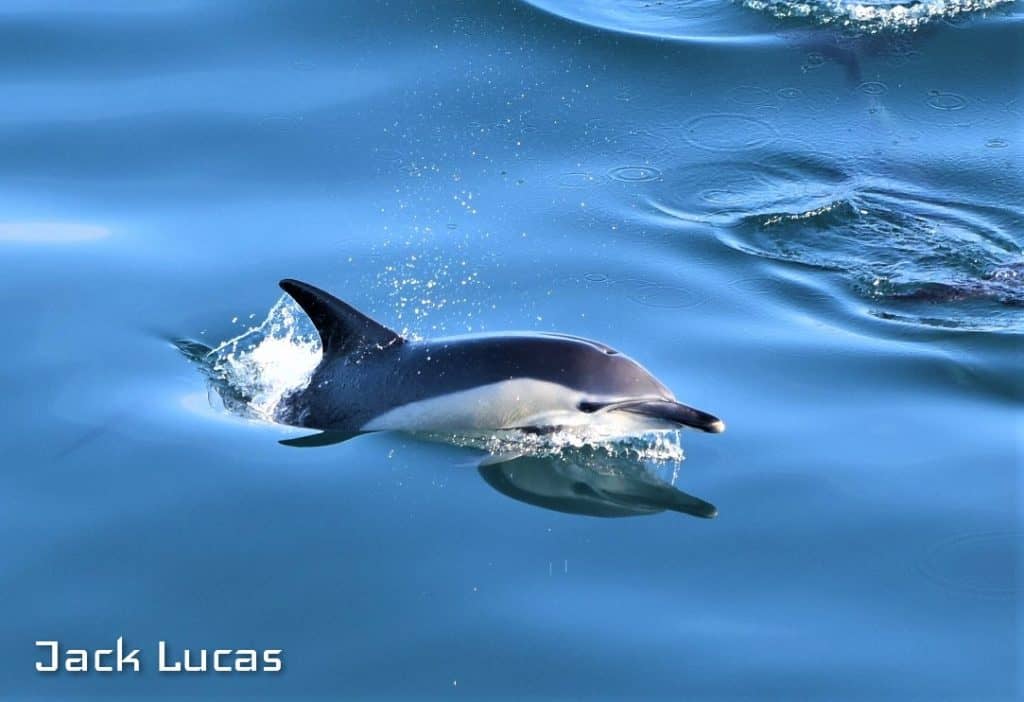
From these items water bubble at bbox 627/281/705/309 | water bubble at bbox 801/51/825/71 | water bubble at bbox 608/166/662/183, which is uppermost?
water bubble at bbox 801/51/825/71

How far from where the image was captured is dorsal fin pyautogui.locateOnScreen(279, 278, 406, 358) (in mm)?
9117

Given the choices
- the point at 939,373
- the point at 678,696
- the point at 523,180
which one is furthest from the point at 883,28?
the point at 678,696

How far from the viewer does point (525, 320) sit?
10.9m

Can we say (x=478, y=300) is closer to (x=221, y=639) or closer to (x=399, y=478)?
(x=399, y=478)

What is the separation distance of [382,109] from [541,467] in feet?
21.3

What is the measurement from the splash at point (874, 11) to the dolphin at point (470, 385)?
838cm

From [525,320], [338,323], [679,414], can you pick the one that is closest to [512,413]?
[679,414]

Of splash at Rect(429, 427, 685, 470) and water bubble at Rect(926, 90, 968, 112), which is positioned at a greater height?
water bubble at Rect(926, 90, 968, 112)

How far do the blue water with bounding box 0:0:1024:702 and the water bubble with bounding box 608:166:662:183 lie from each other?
1.4 inches

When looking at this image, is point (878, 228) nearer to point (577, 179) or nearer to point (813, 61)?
point (577, 179)

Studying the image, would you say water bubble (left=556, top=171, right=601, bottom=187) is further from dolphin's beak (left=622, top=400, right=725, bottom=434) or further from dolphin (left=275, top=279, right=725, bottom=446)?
dolphin's beak (left=622, top=400, right=725, bottom=434)

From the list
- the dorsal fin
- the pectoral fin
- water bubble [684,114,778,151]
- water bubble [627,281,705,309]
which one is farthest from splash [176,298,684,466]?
water bubble [684,114,778,151]

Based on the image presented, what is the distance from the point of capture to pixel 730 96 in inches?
601

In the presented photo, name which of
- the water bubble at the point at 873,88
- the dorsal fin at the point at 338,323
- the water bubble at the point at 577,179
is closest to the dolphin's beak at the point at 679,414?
the dorsal fin at the point at 338,323
